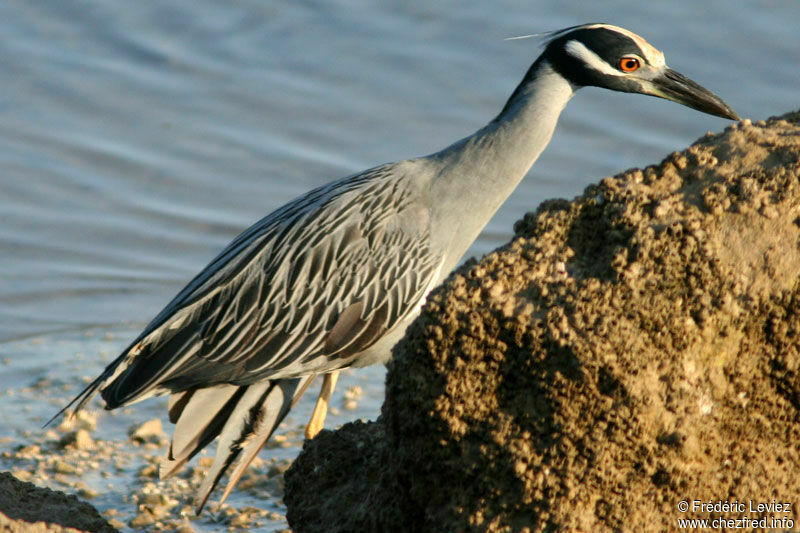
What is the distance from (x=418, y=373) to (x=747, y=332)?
896 millimetres

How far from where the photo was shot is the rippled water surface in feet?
26.5

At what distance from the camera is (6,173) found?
9.10 metres

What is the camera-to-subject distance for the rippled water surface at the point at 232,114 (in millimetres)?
8078

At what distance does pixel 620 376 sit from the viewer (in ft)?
9.66

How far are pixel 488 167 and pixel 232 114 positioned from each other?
4.85 meters

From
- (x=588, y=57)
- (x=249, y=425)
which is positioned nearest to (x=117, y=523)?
(x=249, y=425)

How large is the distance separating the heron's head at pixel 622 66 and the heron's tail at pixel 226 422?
6.85 ft

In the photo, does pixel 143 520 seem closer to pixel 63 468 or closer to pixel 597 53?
pixel 63 468

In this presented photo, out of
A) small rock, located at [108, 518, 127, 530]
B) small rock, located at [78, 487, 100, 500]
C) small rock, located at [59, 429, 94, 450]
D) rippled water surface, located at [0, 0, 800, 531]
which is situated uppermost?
rippled water surface, located at [0, 0, 800, 531]

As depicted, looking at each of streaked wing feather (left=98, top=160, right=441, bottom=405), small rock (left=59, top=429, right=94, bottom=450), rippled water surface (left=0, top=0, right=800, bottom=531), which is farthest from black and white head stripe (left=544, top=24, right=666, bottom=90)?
small rock (left=59, top=429, right=94, bottom=450)

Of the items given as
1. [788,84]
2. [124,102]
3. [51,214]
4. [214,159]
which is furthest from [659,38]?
[51,214]

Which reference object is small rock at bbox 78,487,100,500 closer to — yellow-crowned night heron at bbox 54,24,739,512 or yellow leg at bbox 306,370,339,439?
yellow-crowned night heron at bbox 54,24,739,512

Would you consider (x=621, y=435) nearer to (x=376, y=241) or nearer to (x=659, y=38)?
(x=376, y=241)

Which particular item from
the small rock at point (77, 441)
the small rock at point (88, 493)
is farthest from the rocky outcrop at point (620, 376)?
the small rock at point (77, 441)
